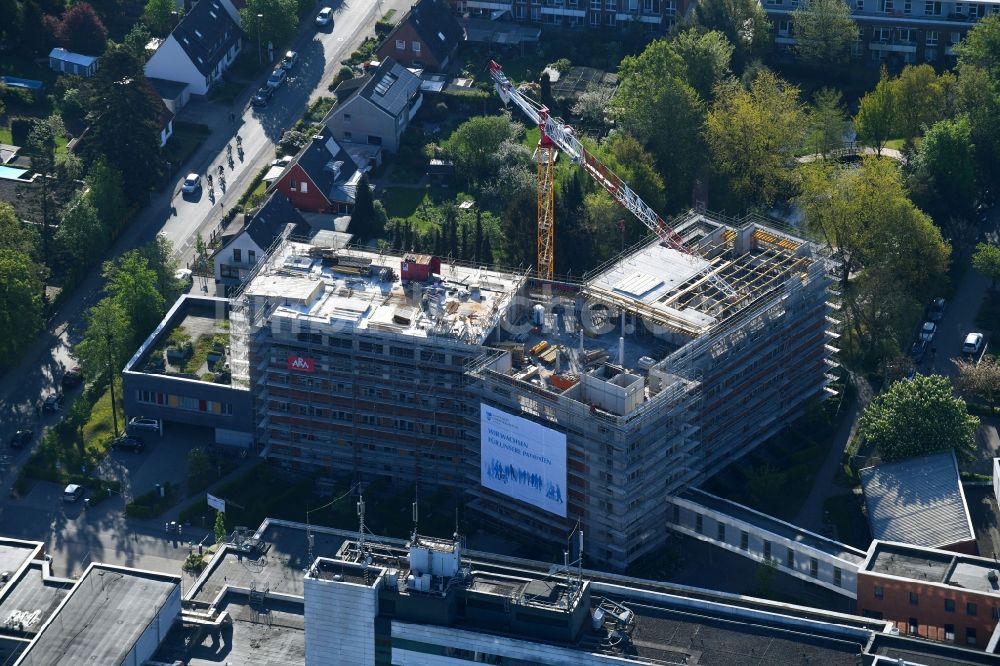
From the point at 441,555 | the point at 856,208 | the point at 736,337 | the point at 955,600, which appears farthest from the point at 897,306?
the point at 441,555

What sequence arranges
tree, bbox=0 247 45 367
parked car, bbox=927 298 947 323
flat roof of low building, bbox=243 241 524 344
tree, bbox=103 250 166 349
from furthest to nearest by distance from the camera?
1. parked car, bbox=927 298 947 323
2. tree, bbox=103 250 166 349
3. tree, bbox=0 247 45 367
4. flat roof of low building, bbox=243 241 524 344

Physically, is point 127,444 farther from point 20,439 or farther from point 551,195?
point 551,195

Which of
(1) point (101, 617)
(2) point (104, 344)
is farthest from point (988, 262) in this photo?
(1) point (101, 617)

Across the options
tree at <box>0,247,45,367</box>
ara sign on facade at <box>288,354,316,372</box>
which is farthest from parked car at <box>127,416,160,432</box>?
ara sign on facade at <box>288,354,316,372</box>

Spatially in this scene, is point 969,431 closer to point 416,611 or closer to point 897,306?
point 897,306

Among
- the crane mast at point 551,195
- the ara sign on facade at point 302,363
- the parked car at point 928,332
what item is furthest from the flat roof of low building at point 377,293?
the parked car at point 928,332

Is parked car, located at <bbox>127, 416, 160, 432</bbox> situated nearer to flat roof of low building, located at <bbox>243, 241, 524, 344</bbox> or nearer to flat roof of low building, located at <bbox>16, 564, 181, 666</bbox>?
flat roof of low building, located at <bbox>243, 241, 524, 344</bbox>
